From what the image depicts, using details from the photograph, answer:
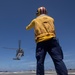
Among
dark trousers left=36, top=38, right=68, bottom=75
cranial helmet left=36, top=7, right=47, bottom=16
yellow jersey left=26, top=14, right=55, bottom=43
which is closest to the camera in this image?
dark trousers left=36, top=38, right=68, bottom=75

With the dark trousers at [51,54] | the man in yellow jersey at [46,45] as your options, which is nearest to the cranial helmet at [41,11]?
the man in yellow jersey at [46,45]

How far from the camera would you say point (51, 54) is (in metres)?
5.59

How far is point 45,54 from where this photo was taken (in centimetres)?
566

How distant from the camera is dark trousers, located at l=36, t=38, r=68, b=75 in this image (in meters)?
5.36

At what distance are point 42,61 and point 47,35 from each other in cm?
65

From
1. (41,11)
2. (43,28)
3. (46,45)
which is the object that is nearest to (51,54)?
(46,45)

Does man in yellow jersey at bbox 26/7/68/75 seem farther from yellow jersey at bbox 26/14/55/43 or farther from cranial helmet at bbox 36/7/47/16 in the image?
cranial helmet at bbox 36/7/47/16

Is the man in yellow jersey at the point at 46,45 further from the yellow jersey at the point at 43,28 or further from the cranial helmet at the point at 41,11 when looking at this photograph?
the cranial helmet at the point at 41,11

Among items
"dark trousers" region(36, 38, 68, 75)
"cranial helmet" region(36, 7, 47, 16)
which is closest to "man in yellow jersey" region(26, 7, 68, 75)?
"dark trousers" region(36, 38, 68, 75)

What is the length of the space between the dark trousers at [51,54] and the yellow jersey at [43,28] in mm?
127

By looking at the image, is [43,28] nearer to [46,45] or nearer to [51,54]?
[46,45]

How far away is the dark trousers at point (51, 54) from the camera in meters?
5.36

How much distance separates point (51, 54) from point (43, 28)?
0.69 metres

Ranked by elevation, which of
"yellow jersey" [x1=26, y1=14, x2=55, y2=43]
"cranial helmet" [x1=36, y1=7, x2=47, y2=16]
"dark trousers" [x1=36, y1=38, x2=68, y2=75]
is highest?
"cranial helmet" [x1=36, y1=7, x2=47, y2=16]
